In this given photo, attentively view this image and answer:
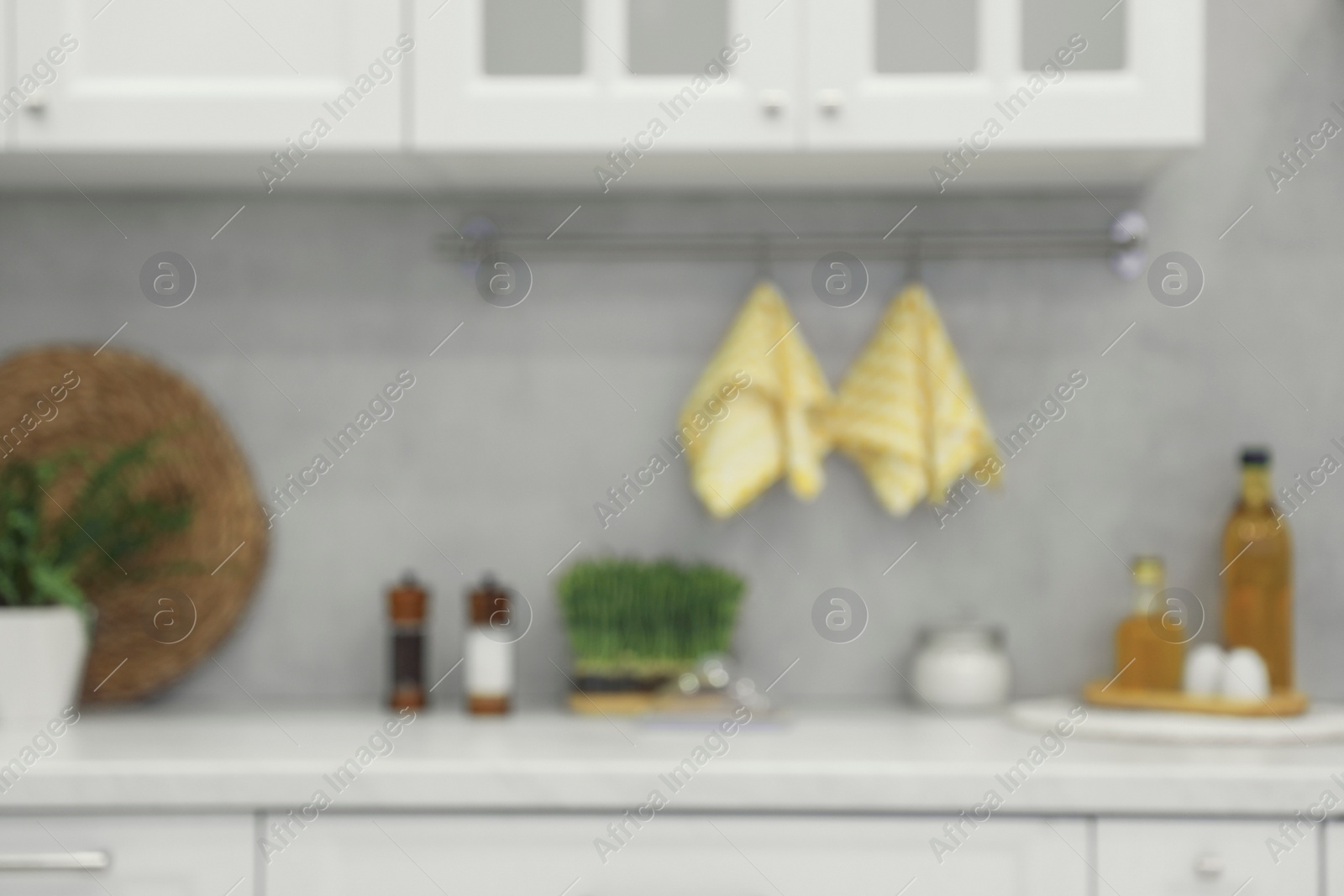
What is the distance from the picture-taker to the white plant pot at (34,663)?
5.18 ft

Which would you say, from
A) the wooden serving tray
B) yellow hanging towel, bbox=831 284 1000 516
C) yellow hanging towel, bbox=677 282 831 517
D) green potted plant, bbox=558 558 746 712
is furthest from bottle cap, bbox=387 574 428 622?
the wooden serving tray

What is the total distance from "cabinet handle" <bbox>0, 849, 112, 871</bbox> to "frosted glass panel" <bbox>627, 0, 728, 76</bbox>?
3.50 ft

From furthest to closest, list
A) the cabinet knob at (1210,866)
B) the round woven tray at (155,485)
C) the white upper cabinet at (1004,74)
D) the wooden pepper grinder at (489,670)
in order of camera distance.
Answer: the round woven tray at (155,485) < the wooden pepper grinder at (489,670) < the white upper cabinet at (1004,74) < the cabinet knob at (1210,866)

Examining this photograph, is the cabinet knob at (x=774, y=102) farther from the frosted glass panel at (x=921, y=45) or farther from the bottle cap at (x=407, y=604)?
the bottle cap at (x=407, y=604)

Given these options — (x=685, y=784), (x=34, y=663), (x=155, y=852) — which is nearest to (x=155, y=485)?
(x=34, y=663)

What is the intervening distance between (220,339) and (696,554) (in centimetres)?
78

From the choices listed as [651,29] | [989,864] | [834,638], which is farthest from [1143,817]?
[651,29]

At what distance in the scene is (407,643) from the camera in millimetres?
1749

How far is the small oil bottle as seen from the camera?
1746 mm

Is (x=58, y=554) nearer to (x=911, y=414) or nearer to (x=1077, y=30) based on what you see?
(x=911, y=414)

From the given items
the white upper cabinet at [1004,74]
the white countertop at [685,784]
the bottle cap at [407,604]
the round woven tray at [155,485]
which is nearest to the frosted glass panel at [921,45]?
the white upper cabinet at [1004,74]

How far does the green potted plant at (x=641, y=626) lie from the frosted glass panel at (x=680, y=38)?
2.16 ft

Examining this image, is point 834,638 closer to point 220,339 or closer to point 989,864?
point 989,864

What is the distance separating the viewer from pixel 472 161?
1.63 meters
